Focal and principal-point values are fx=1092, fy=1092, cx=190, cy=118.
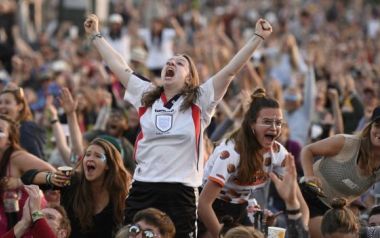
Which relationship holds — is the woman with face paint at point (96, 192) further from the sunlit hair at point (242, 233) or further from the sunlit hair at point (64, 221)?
the sunlit hair at point (242, 233)

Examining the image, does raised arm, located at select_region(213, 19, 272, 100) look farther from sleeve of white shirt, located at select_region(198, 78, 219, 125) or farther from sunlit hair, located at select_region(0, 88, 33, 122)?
sunlit hair, located at select_region(0, 88, 33, 122)

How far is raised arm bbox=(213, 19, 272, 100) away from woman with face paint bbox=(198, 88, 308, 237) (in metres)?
0.55

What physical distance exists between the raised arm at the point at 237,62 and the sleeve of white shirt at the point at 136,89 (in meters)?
0.52

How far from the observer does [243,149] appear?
8.05 metres

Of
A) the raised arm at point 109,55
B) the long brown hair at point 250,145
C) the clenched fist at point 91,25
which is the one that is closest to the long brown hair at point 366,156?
the long brown hair at point 250,145

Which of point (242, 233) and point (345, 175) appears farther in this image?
point (345, 175)

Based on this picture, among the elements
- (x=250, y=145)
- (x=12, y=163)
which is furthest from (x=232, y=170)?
(x=12, y=163)

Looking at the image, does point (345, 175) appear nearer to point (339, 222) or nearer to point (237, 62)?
point (339, 222)

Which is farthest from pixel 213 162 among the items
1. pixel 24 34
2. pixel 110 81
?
pixel 24 34

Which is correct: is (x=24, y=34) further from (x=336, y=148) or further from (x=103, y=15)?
(x=336, y=148)

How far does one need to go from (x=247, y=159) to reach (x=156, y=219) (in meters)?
1.16

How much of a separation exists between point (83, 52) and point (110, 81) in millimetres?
6352

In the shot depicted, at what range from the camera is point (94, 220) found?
8.16m

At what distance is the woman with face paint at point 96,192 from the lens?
8148 millimetres
